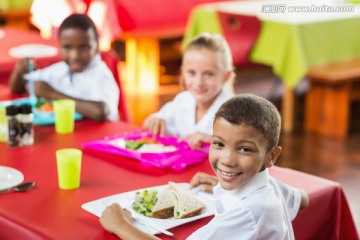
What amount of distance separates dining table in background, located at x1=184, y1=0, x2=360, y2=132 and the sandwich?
2763 mm

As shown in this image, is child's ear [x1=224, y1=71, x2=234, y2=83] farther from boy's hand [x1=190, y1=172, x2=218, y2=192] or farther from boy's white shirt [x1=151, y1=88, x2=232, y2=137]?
boy's hand [x1=190, y1=172, x2=218, y2=192]

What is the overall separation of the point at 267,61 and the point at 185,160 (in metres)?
2.87

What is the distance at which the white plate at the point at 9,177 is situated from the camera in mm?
1742

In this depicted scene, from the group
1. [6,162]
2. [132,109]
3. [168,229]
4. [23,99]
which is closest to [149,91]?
[132,109]

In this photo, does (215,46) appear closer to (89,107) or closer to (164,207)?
(89,107)

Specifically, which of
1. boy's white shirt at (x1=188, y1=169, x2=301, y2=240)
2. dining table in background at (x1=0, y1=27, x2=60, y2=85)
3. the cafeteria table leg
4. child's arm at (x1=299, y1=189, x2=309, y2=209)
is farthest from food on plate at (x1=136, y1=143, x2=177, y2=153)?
the cafeteria table leg

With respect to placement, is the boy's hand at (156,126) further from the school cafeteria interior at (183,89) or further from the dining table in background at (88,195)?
the dining table in background at (88,195)

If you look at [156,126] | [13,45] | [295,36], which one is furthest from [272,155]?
[295,36]

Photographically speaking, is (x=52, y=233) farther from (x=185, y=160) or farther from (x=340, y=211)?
(x=340, y=211)

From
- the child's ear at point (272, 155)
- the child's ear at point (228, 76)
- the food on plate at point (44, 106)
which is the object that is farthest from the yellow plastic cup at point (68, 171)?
the child's ear at point (228, 76)

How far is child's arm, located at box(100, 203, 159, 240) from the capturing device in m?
1.43

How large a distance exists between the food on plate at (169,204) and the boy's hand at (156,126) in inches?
23.7

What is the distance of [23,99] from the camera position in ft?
8.45

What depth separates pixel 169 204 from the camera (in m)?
1.58
